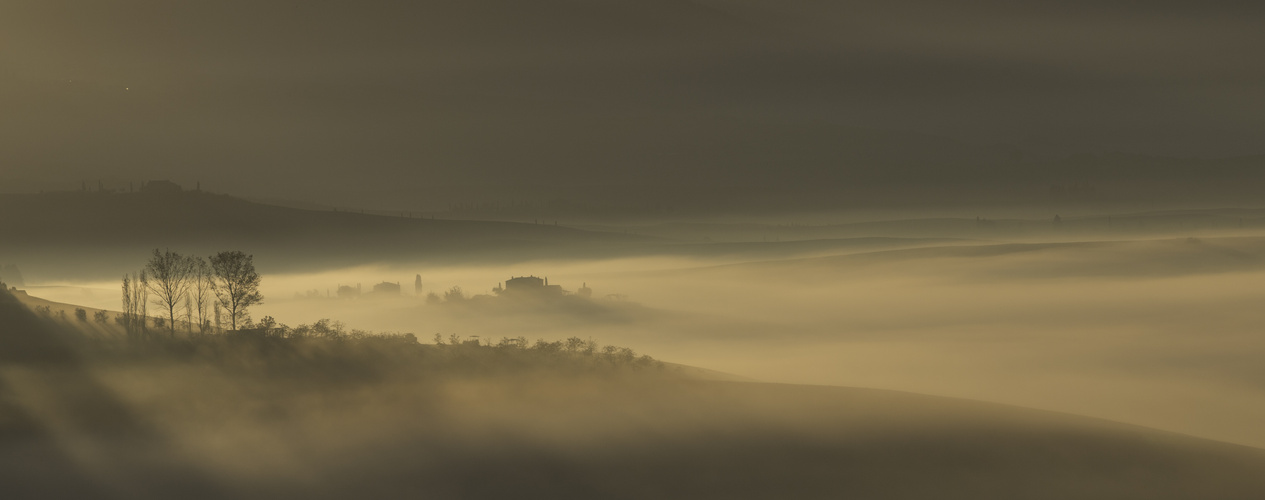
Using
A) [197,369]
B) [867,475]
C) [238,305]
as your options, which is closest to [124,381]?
[197,369]

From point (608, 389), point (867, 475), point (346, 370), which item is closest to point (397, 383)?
point (346, 370)

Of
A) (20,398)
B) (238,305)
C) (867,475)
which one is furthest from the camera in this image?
(238,305)

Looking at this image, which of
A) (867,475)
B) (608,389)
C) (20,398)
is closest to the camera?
(867,475)

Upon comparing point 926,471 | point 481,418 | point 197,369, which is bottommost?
point 926,471

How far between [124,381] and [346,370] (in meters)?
18.0

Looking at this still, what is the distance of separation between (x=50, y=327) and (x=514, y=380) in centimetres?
4329

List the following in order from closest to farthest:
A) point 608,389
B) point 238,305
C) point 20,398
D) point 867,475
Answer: point 867,475 < point 20,398 < point 608,389 < point 238,305

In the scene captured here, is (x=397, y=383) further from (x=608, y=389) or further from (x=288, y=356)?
(x=608, y=389)

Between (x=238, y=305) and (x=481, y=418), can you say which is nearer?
(x=481, y=418)

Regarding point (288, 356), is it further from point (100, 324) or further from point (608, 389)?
point (608, 389)

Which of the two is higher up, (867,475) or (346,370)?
(346,370)

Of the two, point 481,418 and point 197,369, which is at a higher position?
point 197,369

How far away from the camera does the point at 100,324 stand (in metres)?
99.7

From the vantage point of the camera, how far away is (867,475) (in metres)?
75.5
